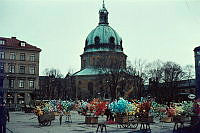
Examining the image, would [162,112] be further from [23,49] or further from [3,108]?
[23,49]

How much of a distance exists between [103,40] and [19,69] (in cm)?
2768

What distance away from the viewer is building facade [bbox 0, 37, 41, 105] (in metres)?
60.7

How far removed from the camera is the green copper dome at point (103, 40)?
8100 cm

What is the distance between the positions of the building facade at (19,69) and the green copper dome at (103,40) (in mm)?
20092

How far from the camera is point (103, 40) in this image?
81375 millimetres

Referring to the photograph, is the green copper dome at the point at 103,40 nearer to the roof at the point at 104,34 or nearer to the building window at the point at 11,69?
the roof at the point at 104,34

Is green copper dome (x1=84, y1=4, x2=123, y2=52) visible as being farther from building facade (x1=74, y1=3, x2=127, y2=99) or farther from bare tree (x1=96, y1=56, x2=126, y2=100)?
bare tree (x1=96, y1=56, x2=126, y2=100)

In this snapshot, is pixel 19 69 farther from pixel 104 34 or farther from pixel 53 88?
pixel 104 34

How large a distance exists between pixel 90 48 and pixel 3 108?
226 ft

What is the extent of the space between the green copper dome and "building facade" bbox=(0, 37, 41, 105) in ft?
65.9

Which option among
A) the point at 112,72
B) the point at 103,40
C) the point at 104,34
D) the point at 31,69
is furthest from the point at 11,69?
the point at 104,34

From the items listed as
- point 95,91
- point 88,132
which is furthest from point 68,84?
point 88,132

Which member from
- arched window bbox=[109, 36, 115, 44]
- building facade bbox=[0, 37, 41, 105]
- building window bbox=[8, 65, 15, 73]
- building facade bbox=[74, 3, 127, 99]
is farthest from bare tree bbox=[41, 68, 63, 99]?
arched window bbox=[109, 36, 115, 44]

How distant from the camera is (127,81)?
53.5 m
